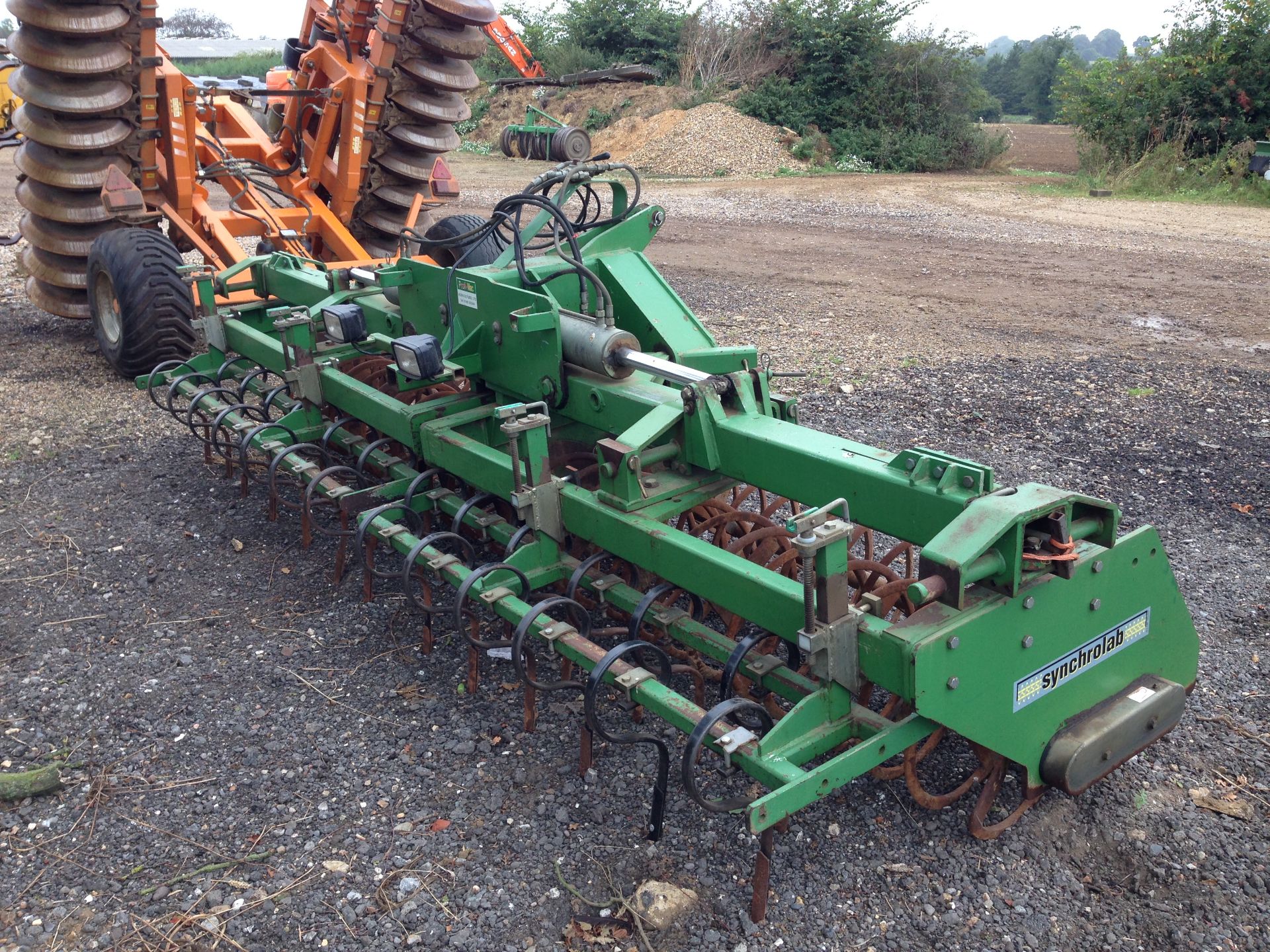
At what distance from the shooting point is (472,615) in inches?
147

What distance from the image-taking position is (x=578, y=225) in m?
4.34

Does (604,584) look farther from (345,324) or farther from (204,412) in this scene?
(204,412)

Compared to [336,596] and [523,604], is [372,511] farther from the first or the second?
[523,604]

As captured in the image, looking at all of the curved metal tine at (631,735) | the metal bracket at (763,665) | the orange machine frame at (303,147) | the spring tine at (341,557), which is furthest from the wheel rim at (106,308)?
the metal bracket at (763,665)

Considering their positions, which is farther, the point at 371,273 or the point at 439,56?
the point at 439,56

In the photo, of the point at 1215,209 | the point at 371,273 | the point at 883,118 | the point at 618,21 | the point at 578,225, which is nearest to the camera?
the point at 578,225

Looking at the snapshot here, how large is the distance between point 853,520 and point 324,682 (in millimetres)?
2011

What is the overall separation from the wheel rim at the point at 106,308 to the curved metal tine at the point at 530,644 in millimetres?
5011

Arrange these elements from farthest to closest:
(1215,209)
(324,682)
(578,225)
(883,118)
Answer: (883,118)
(1215,209)
(578,225)
(324,682)

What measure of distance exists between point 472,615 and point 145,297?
13.3ft

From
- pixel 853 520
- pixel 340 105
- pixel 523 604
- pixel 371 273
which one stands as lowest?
pixel 523 604

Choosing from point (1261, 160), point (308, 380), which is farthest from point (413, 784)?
point (1261, 160)

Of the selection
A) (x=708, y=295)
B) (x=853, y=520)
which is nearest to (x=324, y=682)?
(x=853, y=520)

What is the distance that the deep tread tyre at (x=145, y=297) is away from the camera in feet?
21.4
